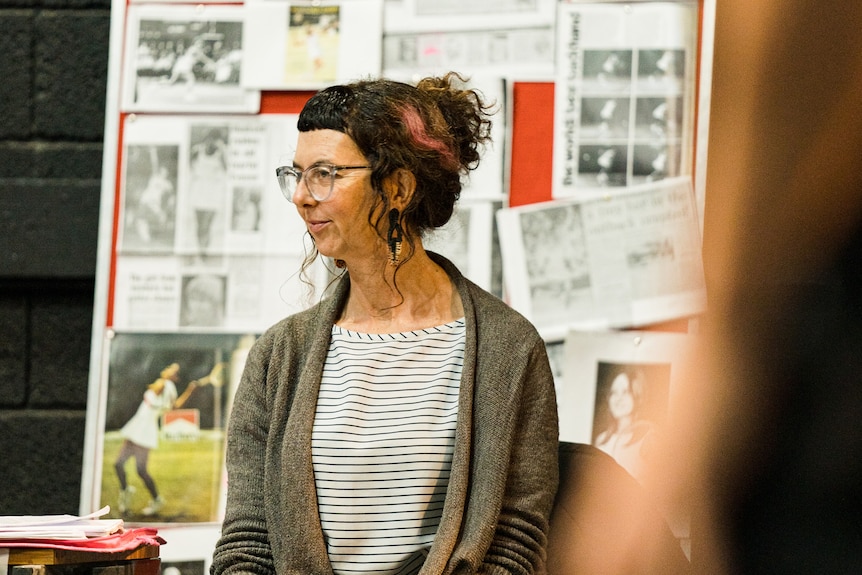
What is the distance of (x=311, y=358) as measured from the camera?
5.38 ft

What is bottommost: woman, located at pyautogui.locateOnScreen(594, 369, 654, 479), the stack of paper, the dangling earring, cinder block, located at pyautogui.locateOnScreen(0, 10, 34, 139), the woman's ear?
the stack of paper

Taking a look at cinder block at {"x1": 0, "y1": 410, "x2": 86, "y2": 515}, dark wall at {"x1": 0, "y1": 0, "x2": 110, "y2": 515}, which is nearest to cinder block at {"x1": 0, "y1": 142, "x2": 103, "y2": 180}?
dark wall at {"x1": 0, "y1": 0, "x2": 110, "y2": 515}

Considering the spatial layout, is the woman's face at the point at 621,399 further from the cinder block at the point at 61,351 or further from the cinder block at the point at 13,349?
the cinder block at the point at 13,349

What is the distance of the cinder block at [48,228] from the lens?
236cm

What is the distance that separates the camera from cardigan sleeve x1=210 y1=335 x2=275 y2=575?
61.7 inches

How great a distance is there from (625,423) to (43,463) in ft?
4.50

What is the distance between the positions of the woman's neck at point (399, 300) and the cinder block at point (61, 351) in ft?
3.15

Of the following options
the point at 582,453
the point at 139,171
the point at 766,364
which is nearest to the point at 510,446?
the point at 582,453

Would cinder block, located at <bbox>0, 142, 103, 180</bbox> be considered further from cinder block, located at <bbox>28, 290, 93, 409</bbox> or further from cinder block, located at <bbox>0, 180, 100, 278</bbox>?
cinder block, located at <bbox>28, 290, 93, 409</bbox>

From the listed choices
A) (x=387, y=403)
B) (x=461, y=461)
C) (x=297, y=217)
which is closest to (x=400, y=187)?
(x=387, y=403)

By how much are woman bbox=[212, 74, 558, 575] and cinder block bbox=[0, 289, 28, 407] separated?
986 mm

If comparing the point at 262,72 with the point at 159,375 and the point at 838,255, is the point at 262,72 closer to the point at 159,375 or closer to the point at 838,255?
the point at 159,375

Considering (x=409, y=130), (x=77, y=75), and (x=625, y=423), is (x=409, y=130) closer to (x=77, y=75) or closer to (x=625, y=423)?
(x=625, y=423)

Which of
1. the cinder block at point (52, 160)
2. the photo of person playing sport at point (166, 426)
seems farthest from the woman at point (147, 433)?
the cinder block at point (52, 160)
